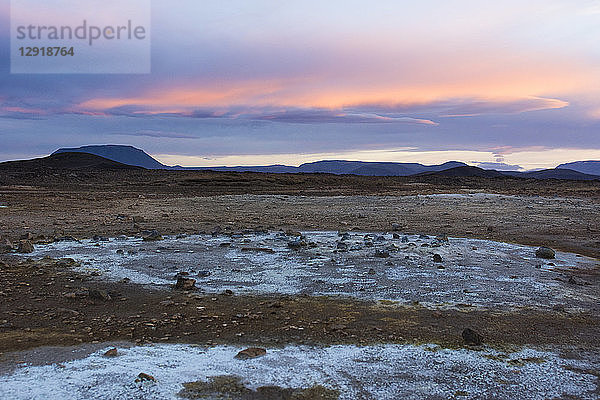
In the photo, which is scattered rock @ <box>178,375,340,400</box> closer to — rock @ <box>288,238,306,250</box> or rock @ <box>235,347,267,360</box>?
rock @ <box>235,347,267,360</box>

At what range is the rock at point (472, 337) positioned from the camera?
4512mm

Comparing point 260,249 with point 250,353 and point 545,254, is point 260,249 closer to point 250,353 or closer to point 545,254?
point 250,353

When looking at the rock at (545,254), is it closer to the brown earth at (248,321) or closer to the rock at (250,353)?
the brown earth at (248,321)

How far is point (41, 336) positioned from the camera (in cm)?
469

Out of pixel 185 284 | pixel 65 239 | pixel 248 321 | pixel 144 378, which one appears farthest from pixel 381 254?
pixel 65 239

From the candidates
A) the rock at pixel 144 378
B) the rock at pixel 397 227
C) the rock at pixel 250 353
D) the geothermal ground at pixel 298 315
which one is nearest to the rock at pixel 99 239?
the geothermal ground at pixel 298 315

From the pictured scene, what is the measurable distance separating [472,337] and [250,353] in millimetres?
2062

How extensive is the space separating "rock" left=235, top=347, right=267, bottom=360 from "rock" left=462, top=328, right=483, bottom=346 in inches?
74.2

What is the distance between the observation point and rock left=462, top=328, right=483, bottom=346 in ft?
14.8

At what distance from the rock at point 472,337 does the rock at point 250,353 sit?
188cm

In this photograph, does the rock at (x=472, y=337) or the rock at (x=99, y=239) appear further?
the rock at (x=99, y=239)

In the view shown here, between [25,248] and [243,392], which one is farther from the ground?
[25,248]

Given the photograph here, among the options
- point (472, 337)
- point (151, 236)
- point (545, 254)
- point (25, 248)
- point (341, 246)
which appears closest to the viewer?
point (472, 337)

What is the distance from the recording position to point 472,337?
4.54 metres
